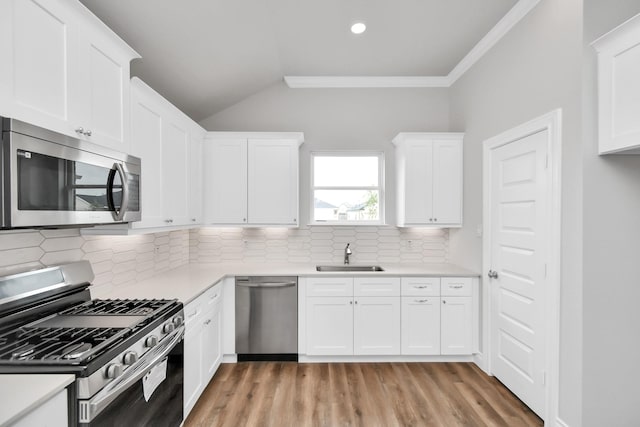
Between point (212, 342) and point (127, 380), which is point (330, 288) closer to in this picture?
point (212, 342)

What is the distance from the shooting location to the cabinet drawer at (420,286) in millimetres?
3346

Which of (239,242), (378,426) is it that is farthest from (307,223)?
(378,426)

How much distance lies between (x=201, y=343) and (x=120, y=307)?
2.82 ft

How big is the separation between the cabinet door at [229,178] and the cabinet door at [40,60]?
80.8 inches

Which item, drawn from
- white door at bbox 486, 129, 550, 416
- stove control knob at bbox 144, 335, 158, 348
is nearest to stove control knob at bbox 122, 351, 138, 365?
stove control knob at bbox 144, 335, 158, 348

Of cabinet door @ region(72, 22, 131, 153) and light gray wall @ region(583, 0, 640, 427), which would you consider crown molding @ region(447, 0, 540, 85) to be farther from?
cabinet door @ region(72, 22, 131, 153)

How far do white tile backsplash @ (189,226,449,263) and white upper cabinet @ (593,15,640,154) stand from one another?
2213 mm

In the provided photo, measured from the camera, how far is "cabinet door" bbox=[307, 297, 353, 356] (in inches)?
132

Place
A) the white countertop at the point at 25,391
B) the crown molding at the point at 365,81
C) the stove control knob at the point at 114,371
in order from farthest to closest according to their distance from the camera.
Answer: the crown molding at the point at 365,81 → the stove control knob at the point at 114,371 → the white countertop at the point at 25,391

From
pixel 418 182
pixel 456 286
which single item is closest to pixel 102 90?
pixel 418 182

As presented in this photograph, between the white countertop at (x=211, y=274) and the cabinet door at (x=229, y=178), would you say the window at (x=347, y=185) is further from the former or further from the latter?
the cabinet door at (x=229, y=178)

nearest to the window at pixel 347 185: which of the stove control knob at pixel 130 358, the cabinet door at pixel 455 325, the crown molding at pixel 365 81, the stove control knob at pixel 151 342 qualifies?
the crown molding at pixel 365 81

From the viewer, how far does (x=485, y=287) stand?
3.17 meters

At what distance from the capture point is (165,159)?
271cm
